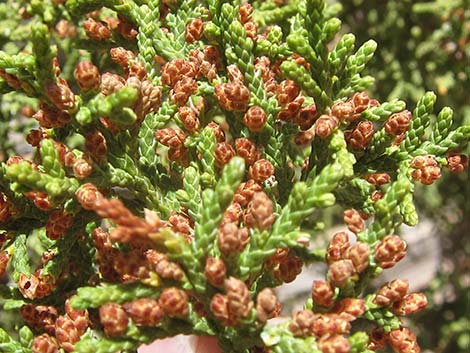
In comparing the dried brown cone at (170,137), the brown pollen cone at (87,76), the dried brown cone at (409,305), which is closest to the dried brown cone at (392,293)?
the dried brown cone at (409,305)

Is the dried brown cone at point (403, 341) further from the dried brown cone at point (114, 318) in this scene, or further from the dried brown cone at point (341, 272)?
the dried brown cone at point (114, 318)

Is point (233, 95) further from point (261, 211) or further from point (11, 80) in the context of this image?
point (11, 80)

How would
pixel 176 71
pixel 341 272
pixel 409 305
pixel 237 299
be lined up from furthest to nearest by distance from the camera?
pixel 176 71 → pixel 409 305 → pixel 341 272 → pixel 237 299

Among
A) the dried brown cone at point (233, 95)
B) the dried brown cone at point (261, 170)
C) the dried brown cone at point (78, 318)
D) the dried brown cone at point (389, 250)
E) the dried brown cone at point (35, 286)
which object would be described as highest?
the dried brown cone at point (233, 95)

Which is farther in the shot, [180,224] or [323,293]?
[180,224]

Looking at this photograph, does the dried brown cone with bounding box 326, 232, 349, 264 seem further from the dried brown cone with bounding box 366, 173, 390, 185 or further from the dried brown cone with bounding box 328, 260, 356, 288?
the dried brown cone with bounding box 366, 173, 390, 185

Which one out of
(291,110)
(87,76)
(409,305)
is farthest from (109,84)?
(409,305)

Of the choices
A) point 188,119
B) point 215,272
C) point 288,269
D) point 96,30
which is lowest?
point 215,272
